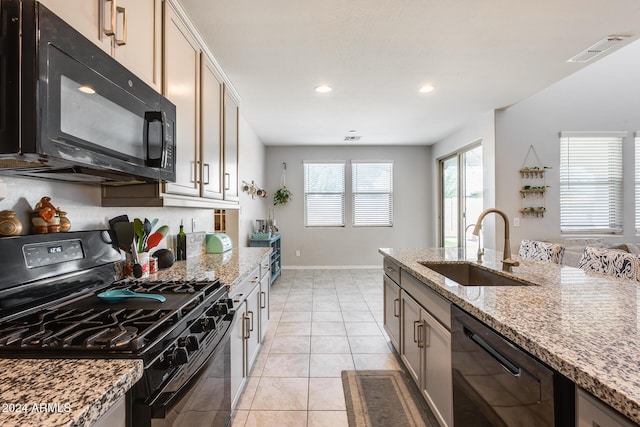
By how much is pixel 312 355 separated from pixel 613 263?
2.35 m

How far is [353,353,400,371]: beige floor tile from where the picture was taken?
243 centimetres

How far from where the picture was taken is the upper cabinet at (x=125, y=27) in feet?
3.33

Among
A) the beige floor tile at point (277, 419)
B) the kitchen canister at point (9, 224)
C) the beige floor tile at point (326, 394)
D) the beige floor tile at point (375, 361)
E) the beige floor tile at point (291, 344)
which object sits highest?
the kitchen canister at point (9, 224)

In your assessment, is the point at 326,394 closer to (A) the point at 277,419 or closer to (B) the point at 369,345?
(A) the point at 277,419

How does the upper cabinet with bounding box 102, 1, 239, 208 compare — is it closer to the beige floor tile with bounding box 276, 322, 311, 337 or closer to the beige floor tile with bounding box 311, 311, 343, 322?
the beige floor tile with bounding box 276, 322, 311, 337

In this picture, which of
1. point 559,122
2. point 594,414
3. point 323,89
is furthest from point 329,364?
point 559,122

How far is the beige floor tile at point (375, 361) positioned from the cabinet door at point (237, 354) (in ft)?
3.08

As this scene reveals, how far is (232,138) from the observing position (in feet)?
9.62

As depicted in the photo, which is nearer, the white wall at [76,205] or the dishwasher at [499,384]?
the dishwasher at [499,384]

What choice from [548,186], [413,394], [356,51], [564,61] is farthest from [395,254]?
[548,186]

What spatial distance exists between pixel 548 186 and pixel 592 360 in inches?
167

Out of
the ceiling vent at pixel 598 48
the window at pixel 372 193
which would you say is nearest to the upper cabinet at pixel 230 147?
the ceiling vent at pixel 598 48

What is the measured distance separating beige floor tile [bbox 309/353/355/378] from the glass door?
8.94 feet

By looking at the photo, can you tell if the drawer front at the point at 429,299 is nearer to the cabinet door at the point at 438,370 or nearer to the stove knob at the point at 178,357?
the cabinet door at the point at 438,370
